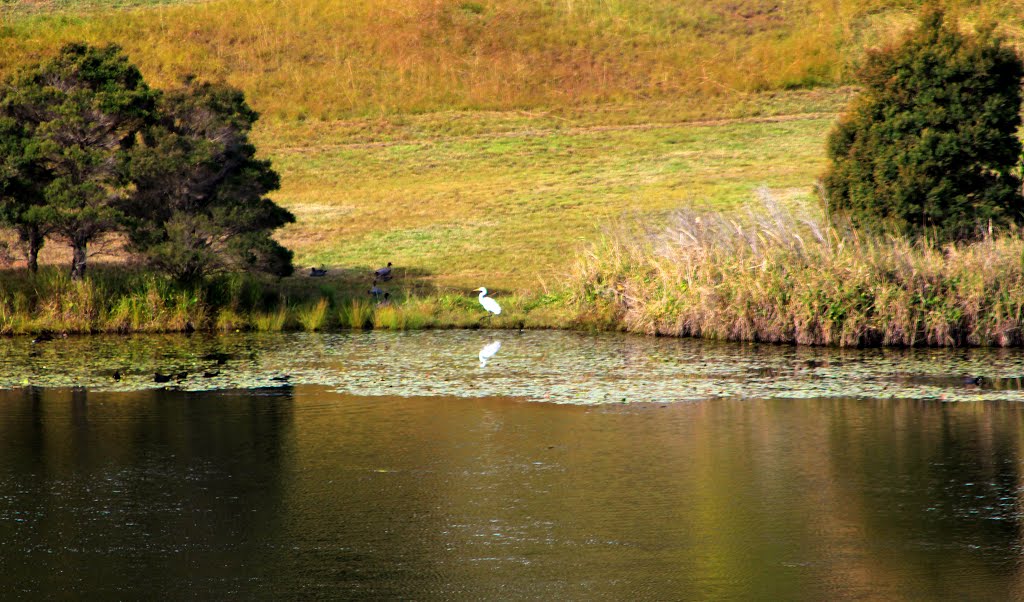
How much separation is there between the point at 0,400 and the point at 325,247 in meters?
15.1

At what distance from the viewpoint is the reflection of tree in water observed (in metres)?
9.61

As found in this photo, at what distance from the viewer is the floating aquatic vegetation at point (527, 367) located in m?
16.1

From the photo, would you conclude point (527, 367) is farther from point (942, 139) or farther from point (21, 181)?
point (21, 181)

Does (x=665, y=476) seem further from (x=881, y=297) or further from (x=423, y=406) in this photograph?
(x=881, y=297)

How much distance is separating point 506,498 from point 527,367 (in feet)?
22.1

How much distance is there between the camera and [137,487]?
1202 cm

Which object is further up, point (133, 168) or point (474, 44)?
point (474, 44)

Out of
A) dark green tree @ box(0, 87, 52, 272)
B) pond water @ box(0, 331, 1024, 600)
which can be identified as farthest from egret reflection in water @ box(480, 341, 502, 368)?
dark green tree @ box(0, 87, 52, 272)

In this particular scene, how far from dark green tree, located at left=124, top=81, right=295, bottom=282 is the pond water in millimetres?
3455

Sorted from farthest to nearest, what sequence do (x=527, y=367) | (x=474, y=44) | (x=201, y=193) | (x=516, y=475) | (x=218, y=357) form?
(x=474, y=44)
(x=201, y=193)
(x=218, y=357)
(x=527, y=367)
(x=516, y=475)

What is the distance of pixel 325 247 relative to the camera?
30922mm

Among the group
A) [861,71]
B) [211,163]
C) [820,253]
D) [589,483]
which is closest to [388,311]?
[211,163]

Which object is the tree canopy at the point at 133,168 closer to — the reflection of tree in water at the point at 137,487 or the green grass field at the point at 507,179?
the green grass field at the point at 507,179

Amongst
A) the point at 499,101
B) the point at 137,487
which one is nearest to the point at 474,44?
the point at 499,101
